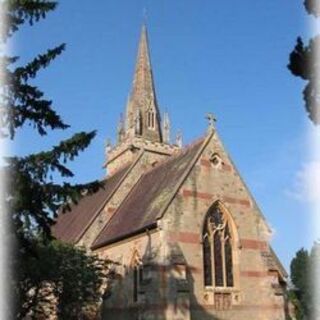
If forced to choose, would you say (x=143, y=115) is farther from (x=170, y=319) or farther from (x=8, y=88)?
(x=8, y=88)

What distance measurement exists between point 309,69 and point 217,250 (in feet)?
48.9

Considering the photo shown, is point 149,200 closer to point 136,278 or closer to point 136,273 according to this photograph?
point 136,273

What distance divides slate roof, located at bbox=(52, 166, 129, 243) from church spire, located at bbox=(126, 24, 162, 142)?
1005 cm

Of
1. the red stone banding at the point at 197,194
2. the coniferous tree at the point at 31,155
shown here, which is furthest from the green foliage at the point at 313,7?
the red stone banding at the point at 197,194

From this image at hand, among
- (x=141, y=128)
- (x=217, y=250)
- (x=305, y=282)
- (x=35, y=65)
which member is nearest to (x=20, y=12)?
(x=35, y=65)

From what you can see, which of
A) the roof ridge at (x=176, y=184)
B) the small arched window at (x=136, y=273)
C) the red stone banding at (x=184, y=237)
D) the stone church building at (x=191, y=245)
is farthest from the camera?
the small arched window at (x=136, y=273)

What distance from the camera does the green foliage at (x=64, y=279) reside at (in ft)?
63.9

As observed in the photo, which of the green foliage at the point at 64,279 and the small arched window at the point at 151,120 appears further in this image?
the small arched window at the point at 151,120

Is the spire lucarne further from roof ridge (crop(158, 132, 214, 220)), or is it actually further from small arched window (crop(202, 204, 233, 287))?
small arched window (crop(202, 204, 233, 287))

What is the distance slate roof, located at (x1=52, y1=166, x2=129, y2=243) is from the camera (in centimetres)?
2808

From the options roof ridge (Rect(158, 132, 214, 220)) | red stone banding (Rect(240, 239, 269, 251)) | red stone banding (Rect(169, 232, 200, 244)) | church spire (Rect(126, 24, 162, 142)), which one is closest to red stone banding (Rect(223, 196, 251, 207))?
red stone banding (Rect(240, 239, 269, 251))

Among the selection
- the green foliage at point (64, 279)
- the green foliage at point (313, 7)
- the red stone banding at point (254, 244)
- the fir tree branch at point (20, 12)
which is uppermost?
the fir tree branch at point (20, 12)

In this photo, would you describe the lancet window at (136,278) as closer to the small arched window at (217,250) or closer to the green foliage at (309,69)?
the small arched window at (217,250)

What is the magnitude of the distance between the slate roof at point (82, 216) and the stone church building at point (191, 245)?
0.77ft
